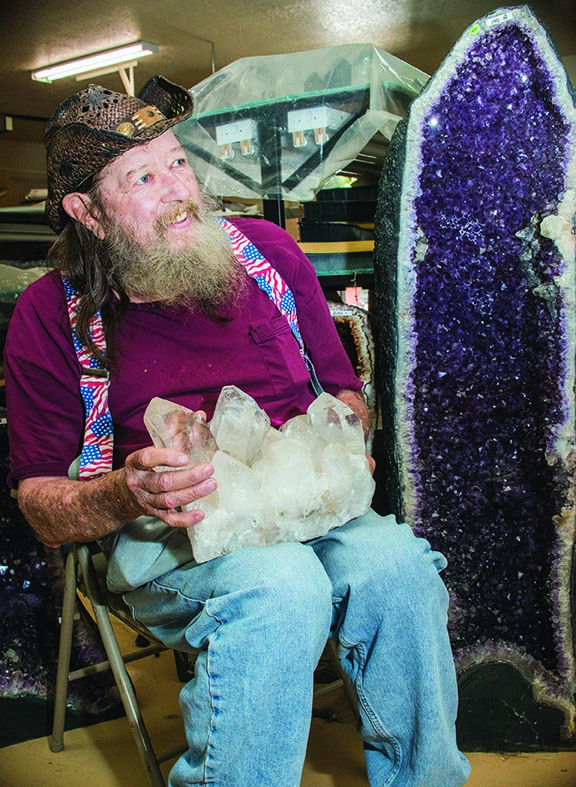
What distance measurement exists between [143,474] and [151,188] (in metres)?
0.63

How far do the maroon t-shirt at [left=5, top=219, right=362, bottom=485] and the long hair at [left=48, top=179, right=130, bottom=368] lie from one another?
0.03 m

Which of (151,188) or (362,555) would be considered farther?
(151,188)

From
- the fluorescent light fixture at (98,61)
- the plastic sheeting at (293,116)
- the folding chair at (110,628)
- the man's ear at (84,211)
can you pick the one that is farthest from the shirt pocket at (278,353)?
the fluorescent light fixture at (98,61)

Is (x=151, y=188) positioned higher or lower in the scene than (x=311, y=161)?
lower

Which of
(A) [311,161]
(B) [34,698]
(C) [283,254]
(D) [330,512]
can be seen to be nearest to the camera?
(D) [330,512]

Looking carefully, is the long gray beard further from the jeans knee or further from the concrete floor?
the concrete floor

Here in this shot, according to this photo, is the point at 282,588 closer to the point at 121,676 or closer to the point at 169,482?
the point at 169,482

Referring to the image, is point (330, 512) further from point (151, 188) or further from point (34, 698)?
point (34, 698)

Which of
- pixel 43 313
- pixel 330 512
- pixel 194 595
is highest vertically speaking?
pixel 43 313

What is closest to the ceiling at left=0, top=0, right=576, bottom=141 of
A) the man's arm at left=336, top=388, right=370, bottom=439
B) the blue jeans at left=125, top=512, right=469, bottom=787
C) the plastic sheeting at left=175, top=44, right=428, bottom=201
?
the plastic sheeting at left=175, top=44, right=428, bottom=201

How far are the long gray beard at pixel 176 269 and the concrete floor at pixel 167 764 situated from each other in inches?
40.1

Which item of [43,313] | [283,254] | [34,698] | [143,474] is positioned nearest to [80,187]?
[43,313]

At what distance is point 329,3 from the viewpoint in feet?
18.7

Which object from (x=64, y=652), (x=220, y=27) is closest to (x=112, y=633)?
(x=64, y=652)
